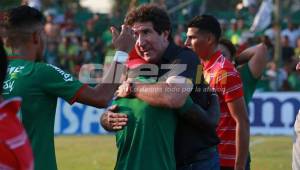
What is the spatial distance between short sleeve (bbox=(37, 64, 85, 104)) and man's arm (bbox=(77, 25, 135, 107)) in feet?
0.19

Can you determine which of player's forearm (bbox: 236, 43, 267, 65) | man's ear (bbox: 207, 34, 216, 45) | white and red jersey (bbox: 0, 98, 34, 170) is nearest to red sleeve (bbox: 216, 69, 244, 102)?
man's ear (bbox: 207, 34, 216, 45)

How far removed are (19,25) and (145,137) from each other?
119 centimetres

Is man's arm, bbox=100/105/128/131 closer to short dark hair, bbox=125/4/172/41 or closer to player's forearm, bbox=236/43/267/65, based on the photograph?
short dark hair, bbox=125/4/172/41

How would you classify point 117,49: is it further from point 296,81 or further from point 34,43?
point 296,81

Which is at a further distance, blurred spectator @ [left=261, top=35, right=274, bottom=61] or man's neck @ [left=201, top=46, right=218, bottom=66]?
blurred spectator @ [left=261, top=35, right=274, bottom=61]

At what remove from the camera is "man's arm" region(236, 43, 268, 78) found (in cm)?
843

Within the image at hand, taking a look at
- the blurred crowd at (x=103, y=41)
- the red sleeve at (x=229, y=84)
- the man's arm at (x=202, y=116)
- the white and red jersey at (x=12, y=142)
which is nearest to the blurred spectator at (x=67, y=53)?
the blurred crowd at (x=103, y=41)

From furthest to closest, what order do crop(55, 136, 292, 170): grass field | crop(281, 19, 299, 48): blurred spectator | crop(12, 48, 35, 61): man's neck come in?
crop(281, 19, 299, 48): blurred spectator, crop(55, 136, 292, 170): grass field, crop(12, 48, 35, 61): man's neck

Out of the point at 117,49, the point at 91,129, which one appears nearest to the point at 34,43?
the point at 117,49

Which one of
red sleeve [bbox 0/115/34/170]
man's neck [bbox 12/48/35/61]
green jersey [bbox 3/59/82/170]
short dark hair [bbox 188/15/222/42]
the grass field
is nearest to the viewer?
red sleeve [bbox 0/115/34/170]

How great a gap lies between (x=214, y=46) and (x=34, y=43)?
8.12 feet

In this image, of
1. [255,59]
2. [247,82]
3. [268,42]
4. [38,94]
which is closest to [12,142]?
[38,94]

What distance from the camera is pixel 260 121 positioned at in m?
20.9

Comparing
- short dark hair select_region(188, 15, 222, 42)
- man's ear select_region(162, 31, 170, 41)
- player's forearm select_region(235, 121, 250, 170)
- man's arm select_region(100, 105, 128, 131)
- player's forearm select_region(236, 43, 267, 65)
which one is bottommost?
player's forearm select_region(235, 121, 250, 170)
